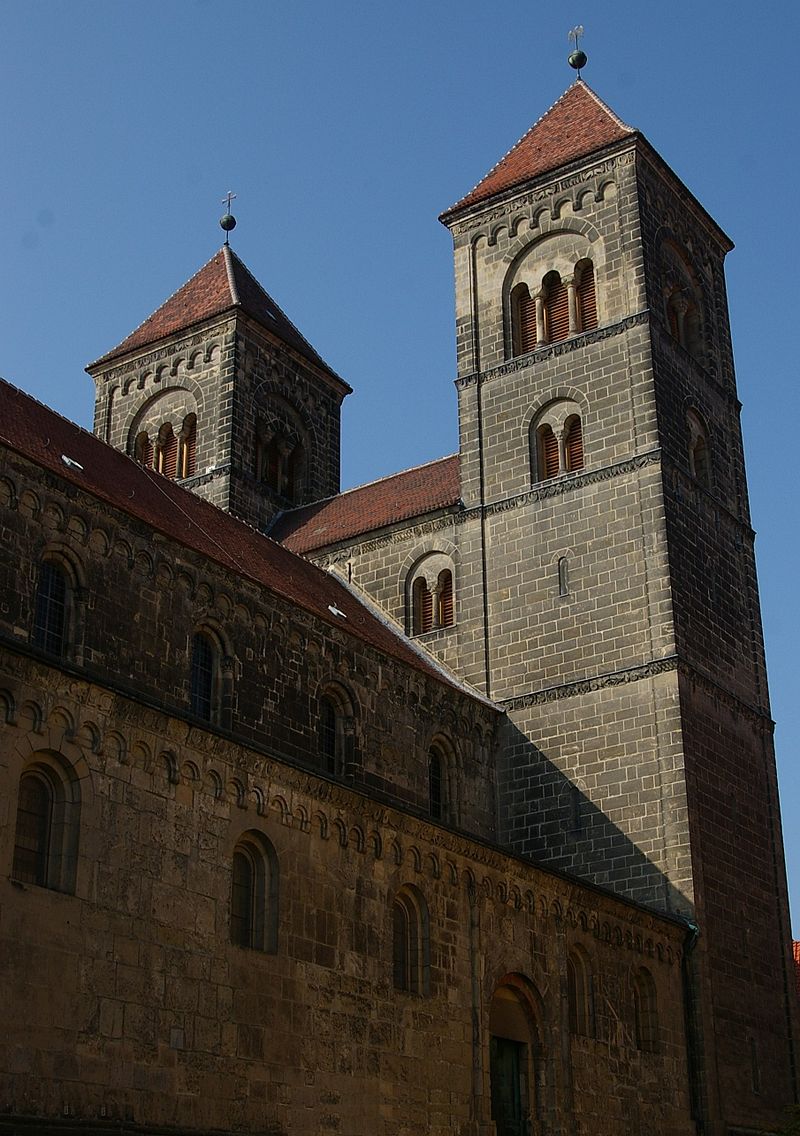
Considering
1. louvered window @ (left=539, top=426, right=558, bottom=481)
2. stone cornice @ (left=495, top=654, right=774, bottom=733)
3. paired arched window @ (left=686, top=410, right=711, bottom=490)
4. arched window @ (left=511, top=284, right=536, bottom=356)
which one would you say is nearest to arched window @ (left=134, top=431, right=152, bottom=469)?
arched window @ (left=511, top=284, right=536, bottom=356)

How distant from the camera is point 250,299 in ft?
148

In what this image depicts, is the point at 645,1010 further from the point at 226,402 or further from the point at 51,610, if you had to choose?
the point at 226,402

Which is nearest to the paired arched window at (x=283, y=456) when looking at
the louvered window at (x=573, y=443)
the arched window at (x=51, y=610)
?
the louvered window at (x=573, y=443)

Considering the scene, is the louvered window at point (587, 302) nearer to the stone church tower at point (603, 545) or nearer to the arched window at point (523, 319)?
the stone church tower at point (603, 545)

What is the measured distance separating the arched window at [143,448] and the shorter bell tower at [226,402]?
0.03m

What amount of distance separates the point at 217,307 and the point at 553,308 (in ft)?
35.2

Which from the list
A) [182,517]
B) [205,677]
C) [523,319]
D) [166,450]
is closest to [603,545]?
[523,319]

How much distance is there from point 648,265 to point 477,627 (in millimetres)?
9368

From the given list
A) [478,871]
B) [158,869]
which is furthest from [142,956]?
[478,871]

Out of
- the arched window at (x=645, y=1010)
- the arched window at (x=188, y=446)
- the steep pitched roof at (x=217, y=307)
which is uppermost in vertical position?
the steep pitched roof at (x=217, y=307)

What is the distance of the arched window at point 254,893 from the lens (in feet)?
68.3

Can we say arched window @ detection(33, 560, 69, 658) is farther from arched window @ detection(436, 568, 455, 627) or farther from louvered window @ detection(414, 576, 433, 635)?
arched window @ detection(436, 568, 455, 627)

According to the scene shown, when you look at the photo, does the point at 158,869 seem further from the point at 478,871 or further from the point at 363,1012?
the point at 478,871

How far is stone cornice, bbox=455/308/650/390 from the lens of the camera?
117 ft
